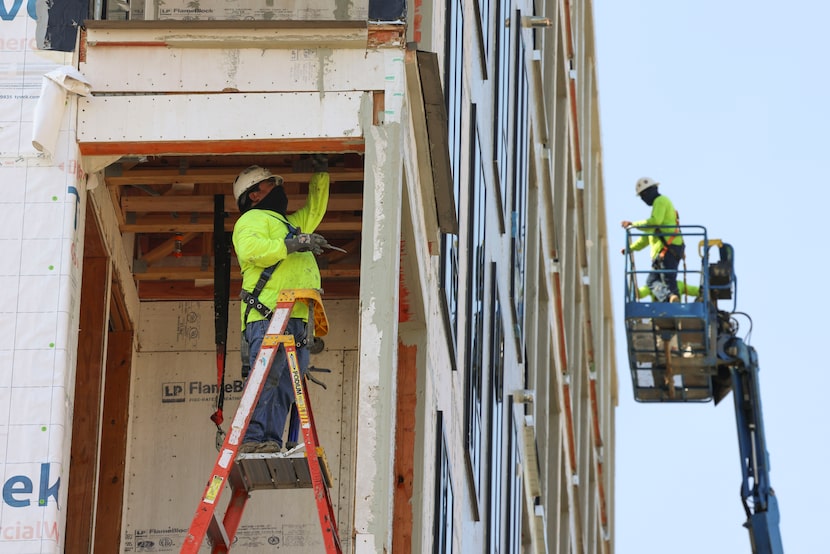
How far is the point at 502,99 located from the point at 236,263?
619 centimetres

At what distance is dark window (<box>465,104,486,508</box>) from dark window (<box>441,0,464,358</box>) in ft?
3.99

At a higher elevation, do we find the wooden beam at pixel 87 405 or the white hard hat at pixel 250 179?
the white hard hat at pixel 250 179

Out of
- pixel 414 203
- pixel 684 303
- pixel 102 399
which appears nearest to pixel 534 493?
pixel 684 303

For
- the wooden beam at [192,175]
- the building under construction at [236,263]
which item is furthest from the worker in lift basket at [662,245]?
the wooden beam at [192,175]

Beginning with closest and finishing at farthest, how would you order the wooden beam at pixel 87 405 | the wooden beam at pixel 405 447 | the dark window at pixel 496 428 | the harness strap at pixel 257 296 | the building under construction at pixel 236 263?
the building under construction at pixel 236 263 < the harness strap at pixel 257 296 < the wooden beam at pixel 405 447 < the wooden beam at pixel 87 405 < the dark window at pixel 496 428

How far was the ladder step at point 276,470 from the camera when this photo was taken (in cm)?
1313

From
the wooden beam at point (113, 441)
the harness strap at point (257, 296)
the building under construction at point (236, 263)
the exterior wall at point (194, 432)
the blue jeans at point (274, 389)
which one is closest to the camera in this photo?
the building under construction at point (236, 263)

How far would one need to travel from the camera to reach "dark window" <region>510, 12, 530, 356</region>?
25000 mm

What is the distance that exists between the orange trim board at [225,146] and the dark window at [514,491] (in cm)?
1167

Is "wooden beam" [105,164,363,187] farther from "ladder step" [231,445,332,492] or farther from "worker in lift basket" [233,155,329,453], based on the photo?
"ladder step" [231,445,332,492]

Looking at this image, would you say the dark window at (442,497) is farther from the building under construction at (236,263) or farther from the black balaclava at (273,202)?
the black balaclava at (273,202)

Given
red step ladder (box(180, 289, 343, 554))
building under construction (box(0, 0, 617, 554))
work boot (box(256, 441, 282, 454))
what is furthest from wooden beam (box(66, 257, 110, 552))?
work boot (box(256, 441, 282, 454))

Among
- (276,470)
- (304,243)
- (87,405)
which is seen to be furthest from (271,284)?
(87,405)

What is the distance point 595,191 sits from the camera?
153 ft
